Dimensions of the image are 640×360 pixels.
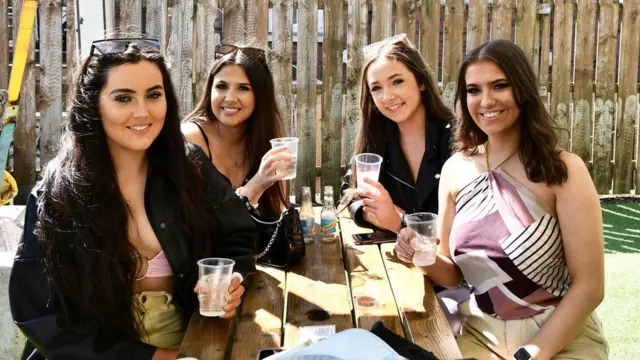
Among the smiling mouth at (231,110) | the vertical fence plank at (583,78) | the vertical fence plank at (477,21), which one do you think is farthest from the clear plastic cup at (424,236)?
the vertical fence plank at (583,78)

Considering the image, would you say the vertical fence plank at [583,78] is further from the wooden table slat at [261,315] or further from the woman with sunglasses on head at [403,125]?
the wooden table slat at [261,315]

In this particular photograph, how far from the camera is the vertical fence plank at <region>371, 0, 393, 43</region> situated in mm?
6305

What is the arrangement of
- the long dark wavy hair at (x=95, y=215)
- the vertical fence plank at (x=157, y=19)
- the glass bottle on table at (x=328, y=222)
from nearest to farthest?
the long dark wavy hair at (x=95, y=215)
the glass bottle on table at (x=328, y=222)
the vertical fence plank at (x=157, y=19)

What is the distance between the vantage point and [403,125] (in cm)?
377

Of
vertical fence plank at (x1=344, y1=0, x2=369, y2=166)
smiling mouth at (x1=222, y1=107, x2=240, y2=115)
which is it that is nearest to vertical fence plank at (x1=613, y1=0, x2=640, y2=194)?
vertical fence plank at (x1=344, y1=0, x2=369, y2=166)

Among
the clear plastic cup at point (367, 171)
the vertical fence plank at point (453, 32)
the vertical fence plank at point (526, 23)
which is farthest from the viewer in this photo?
the vertical fence plank at point (526, 23)

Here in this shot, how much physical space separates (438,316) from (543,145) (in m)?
0.76

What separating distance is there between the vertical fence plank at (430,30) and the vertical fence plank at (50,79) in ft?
10.4

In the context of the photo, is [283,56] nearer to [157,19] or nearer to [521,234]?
[157,19]

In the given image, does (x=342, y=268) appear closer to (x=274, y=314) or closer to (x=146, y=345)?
(x=274, y=314)

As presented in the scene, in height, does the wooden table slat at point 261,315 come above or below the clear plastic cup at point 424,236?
below

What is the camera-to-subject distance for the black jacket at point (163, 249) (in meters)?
2.26

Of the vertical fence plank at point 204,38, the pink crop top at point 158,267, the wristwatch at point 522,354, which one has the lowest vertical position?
the wristwatch at point 522,354

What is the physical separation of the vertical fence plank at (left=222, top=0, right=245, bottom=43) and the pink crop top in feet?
12.8
